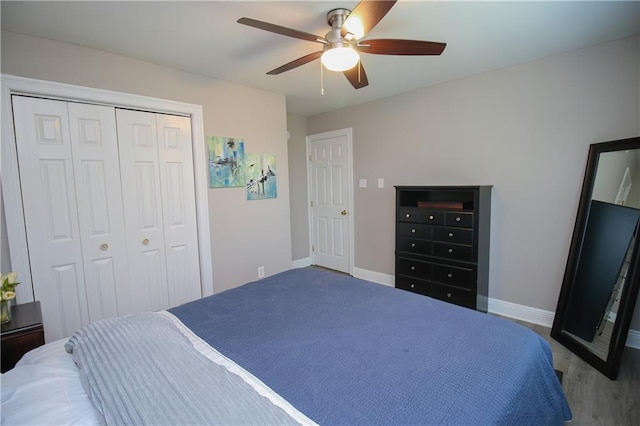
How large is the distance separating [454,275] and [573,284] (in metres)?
0.88

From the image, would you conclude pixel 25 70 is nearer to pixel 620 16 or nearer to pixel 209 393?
pixel 209 393

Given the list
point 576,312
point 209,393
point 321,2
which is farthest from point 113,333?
point 576,312

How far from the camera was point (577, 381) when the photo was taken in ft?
6.32

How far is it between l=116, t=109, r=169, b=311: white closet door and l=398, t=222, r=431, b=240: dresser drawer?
7.92 ft

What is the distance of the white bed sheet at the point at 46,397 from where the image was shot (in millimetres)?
808

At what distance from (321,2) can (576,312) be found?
2.93 m

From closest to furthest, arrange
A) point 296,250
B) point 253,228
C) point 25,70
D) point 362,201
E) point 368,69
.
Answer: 1. point 25,70
2. point 368,69
3. point 253,228
4. point 362,201
5. point 296,250

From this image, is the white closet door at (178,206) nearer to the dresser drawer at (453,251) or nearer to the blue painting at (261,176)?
the blue painting at (261,176)

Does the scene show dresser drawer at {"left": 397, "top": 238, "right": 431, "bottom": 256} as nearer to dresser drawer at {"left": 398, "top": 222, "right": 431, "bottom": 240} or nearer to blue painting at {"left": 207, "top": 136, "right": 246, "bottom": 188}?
dresser drawer at {"left": 398, "top": 222, "right": 431, "bottom": 240}

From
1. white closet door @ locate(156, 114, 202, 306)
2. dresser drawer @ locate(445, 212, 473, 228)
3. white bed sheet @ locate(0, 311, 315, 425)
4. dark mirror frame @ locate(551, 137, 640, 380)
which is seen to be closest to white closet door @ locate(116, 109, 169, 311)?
white closet door @ locate(156, 114, 202, 306)

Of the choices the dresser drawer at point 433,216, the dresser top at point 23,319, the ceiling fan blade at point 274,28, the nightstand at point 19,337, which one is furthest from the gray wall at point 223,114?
the dresser drawer at point 433,216

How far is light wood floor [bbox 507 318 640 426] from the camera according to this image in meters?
1.63

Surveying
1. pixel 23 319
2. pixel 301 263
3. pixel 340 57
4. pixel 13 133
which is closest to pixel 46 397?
pixel 23 319

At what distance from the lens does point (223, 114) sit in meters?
3.04
